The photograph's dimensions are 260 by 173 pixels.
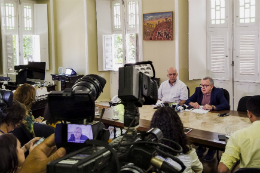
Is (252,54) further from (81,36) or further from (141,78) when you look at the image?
(141,78)

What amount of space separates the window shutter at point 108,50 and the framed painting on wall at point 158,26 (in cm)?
128

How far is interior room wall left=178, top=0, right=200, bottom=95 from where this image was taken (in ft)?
20.9

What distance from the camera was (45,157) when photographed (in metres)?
1.48

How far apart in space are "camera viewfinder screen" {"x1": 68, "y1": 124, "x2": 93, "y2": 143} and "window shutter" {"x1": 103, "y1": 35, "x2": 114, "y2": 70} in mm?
6714

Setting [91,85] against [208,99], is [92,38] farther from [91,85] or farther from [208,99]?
[91,85]

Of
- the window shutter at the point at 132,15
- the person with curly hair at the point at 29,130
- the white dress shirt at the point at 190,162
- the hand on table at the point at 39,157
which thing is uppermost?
the window shutter at the point at 132,15

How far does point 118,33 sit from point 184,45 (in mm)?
2048

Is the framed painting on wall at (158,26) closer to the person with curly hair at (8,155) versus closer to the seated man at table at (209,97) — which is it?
the seated man at table at (209,97)

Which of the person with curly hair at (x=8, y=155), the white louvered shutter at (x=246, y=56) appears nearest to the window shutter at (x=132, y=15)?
the white louvered shutter at (x=246, y=56)

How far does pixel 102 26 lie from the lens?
7844 mm

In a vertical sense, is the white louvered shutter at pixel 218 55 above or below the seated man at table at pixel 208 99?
above

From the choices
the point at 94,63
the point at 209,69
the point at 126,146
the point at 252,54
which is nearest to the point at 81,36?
the point at 94,63

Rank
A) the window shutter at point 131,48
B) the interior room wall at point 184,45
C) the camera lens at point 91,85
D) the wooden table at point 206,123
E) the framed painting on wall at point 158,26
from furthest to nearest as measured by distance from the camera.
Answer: the window shutter at point 131,48
the framed painting on wall at point 158,26
the interior room wall at point 184,45
the wooden table at point 206,123
the camera lens at point 91,85

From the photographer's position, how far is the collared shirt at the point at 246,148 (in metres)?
2.11
